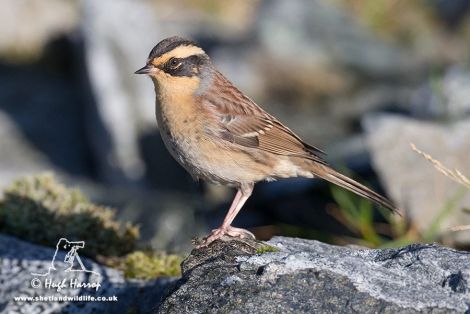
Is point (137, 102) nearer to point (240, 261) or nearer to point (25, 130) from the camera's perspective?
point (25, 130)

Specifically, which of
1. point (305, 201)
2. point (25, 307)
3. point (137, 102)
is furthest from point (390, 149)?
point (137, 102)

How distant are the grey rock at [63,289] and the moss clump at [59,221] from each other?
39 cm

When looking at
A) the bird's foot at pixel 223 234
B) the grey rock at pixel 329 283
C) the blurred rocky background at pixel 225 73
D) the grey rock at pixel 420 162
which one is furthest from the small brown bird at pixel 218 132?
the blurred rocky background at pixel 225 73

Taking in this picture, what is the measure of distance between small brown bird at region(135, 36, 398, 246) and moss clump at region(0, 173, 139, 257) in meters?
0.92

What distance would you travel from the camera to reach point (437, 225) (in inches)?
298

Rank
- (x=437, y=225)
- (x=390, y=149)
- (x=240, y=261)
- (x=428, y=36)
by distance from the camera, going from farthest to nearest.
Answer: (x=428, y=36), (x=390, y=149), (x=437, y=225), (x=240, y=261)

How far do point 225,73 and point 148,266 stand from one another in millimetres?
7524

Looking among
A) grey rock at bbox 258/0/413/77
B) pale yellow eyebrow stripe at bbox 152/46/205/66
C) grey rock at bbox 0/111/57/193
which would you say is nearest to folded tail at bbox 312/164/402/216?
pale yellow eyebrow stripe at bbox 152/46/205/66

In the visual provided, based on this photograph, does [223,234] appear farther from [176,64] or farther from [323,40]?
[323,40]

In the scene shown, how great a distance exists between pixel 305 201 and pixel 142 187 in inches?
Result: 126

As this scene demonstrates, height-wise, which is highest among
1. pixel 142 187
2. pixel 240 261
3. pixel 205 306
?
pixel 142 187

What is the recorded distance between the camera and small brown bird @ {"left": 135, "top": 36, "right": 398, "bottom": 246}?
682cm

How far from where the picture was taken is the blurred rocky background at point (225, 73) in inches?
441

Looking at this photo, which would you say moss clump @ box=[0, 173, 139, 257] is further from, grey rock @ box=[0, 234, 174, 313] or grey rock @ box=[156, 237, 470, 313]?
A: grey rock @ box=[156, 237, 470, 313]
